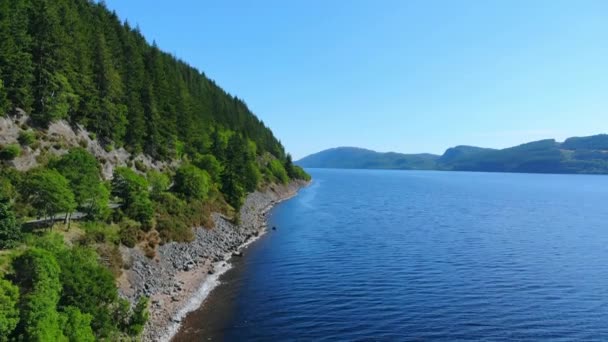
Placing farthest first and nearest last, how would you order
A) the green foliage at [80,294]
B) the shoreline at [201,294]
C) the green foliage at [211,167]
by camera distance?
the green foliage at [211,167], the shoreline at [201,294], the green foliage at [80,294]

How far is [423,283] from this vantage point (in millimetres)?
48812

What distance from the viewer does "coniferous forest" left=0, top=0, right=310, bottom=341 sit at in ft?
90.2

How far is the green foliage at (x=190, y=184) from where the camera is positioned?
234 feet

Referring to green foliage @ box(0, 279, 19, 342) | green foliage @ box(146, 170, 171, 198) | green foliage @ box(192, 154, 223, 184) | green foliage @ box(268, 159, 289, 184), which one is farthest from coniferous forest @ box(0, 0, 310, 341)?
green foliage @ box(268, 159, 289, 184)

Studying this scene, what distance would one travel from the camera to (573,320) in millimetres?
38125

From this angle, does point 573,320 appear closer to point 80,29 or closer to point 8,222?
point 8,222

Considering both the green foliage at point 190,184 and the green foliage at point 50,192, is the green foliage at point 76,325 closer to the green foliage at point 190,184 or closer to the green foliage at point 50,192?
the green foliage at point 50,192

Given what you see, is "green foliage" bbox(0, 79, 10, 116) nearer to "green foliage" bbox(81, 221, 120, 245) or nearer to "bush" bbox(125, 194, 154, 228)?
"bush" bbox(125, 194, 154, 228)

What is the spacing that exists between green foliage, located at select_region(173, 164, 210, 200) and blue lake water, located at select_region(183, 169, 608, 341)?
15.1m

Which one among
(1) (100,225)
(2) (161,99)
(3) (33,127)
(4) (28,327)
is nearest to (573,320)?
(4) (28,327)

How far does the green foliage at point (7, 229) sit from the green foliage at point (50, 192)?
4.71 metres

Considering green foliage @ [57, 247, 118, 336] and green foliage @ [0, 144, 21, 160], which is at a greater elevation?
green foliage @ [0, 144, 21, 160]

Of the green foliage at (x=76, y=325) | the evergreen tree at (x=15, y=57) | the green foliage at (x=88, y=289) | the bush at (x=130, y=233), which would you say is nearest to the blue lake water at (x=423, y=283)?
the green foliage at (x=88, y=289)

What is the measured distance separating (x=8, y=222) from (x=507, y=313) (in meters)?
48.1
